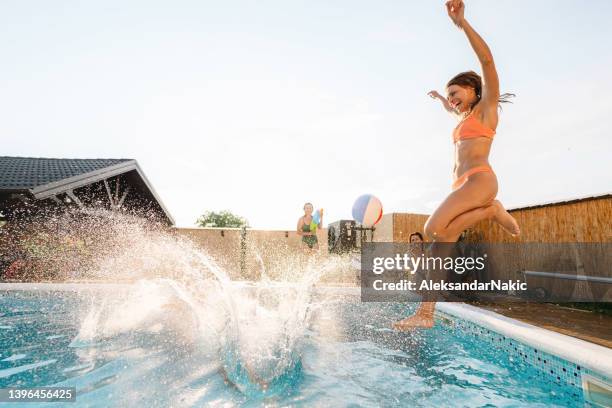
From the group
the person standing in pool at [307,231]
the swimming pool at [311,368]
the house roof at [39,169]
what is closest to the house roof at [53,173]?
the house roof at [39,169]

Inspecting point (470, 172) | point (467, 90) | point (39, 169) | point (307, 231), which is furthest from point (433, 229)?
point (39, 169)

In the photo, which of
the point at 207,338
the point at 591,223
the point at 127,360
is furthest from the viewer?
the point at 591,223

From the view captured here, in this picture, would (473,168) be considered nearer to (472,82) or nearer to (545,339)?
(472,82)

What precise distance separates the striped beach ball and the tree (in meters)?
37.7

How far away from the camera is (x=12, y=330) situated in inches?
157

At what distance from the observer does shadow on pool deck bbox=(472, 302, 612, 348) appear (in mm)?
2949

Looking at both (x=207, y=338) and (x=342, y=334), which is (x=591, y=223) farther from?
(x=207, y=338)

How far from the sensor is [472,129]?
2410mm

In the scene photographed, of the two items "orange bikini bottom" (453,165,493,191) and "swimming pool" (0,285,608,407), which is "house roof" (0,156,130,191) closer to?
"swimming pool" (0,285,608,407)

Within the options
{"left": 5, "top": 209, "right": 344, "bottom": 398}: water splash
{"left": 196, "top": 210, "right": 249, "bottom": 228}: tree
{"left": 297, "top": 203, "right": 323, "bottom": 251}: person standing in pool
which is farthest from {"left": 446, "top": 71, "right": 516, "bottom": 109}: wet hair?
{"left": 196, "top": 210, "right": 249, "bottom": 228}: tree

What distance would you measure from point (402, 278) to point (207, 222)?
41.6 metres

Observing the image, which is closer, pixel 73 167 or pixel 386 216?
pixel 73 167

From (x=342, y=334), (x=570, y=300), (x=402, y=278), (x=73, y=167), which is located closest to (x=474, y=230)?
(x=402, y=278)

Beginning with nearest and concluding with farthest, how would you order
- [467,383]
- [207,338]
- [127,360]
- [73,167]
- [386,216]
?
[467,383], [127,360], [207,338], [73,167], [386,216]
